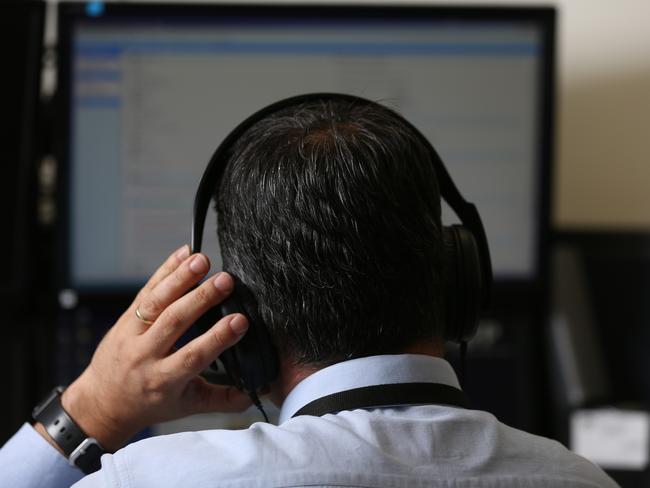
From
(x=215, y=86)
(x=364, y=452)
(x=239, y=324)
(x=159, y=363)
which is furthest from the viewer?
(x=215, y=86)

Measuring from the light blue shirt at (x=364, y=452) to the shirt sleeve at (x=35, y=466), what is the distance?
0.24 m

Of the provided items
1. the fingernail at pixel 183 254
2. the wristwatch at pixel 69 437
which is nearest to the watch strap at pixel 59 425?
the wristwatch at pixel 69 437

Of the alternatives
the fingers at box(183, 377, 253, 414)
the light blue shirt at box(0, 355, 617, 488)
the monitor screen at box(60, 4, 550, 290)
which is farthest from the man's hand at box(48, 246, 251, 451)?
the monitor screen at box(60, 4, 550, 290)

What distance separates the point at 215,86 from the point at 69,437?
2.25 feet

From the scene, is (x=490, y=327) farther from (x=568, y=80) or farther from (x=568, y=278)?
(x=568, y=80)

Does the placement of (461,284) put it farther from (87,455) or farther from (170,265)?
(87,455)

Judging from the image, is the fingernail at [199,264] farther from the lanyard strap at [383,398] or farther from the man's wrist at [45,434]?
the man's wrist at [45,434]

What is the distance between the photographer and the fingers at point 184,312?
2.37ft

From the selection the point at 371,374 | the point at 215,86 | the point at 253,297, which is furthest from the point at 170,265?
the point at 215,86

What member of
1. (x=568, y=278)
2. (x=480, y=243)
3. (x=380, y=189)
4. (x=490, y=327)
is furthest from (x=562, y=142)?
(x=380, y=189)

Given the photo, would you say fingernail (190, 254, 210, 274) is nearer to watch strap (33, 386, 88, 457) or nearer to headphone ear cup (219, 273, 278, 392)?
headphone ear cup (219, 273, 278, 392)

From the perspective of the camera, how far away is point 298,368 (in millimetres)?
727

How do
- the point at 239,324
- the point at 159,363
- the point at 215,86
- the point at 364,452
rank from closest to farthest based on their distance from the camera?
the point at 364,452, the point at 239,324, the point at 159,363, the point at 215,86

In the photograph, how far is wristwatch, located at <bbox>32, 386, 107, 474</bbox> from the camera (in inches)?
34.2
